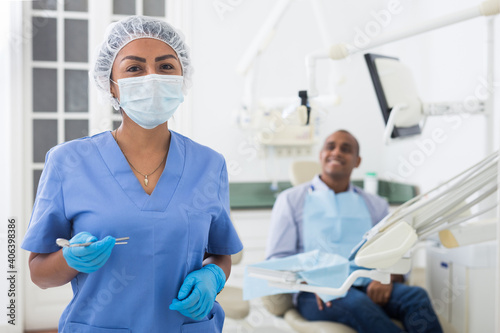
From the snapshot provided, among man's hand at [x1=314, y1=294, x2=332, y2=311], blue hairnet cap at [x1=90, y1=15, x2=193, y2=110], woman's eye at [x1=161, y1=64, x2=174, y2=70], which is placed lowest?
man's hand at [x1=314, y1=294, x2=332, y2=311]

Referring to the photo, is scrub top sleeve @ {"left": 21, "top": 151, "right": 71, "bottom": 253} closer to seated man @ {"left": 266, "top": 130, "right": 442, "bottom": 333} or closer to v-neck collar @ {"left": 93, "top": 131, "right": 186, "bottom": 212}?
v-neck collar @ {"left": 93, "top": 131, "right": 186, "bottom": 212}

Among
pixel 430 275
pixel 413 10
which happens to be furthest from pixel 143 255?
pixel 413 10

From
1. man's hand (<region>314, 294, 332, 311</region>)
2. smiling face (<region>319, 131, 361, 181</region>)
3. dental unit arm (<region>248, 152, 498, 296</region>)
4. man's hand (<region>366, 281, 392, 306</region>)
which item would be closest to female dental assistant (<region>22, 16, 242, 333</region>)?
dental unit arm (<region>248, 152, 498, 296</region>)

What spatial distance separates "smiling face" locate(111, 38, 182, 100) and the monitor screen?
2.10ft

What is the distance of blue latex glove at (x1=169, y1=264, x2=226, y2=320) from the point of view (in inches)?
37.8

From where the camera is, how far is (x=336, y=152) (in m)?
2.11

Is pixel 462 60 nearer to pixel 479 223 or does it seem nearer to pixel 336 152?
pixel 336 152

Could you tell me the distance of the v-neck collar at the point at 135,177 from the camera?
1.00m

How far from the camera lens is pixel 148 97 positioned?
104 centimetres

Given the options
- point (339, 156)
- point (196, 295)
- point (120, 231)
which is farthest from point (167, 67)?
point (339, 156)

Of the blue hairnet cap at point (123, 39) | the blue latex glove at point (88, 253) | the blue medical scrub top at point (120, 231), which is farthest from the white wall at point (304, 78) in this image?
the blue latex glove at point (88, 253)

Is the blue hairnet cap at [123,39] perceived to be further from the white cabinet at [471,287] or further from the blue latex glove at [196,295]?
the white cabinet at [471,287]

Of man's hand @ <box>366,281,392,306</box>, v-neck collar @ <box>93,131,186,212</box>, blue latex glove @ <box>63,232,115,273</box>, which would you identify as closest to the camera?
blue latex glove @ <box>63,232,115,273</box>

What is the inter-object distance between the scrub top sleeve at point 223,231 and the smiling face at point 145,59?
0.27 m
